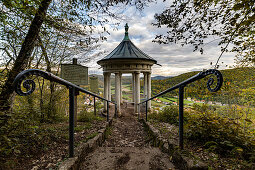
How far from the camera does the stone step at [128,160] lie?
5.73ft

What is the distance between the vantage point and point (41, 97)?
403 cm

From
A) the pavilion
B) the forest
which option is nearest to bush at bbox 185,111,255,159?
the forest

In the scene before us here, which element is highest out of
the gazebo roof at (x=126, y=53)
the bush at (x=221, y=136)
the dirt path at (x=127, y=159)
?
the gazebo roof at (x=126, y=53)

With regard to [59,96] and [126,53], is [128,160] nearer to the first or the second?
[59,96]

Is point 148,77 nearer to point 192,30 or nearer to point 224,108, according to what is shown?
point 224,108

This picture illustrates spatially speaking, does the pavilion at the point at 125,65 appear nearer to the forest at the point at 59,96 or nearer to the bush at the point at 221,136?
the forest at the point at 59,96

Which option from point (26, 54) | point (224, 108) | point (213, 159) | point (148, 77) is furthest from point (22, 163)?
point (148, 77)

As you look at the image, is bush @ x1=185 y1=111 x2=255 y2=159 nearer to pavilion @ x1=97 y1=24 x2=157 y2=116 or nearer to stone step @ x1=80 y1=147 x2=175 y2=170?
stone step @ x1=80 y1=147 x2=175 y2=170

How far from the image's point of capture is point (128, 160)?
6.30 ft

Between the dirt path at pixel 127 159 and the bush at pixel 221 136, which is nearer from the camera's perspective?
the bush at pixel 221 136

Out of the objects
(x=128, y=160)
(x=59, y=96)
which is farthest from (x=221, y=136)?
(x=59, y=96)

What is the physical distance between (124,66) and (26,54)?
15.6 feet

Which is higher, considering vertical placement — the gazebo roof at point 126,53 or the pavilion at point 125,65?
the gazebo roof at point 126,53

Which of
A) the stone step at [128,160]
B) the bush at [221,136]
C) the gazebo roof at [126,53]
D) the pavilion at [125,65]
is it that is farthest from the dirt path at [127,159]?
the gazebo roof at [126,53]
